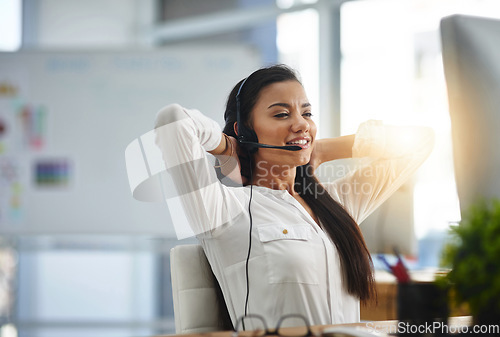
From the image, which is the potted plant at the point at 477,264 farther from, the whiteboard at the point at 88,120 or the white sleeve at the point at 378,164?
the whiteboard at the point at 88,120

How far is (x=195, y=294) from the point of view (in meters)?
Answer: 1.10

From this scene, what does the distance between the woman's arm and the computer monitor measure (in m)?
0.66

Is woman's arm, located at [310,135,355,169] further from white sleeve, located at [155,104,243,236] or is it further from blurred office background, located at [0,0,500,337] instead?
blurred office background, located at [0,0,500,337]

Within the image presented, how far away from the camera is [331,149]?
4.83 feet

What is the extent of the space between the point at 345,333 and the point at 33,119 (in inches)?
Answer: 98.6

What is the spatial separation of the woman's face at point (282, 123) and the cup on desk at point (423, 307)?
0.62m

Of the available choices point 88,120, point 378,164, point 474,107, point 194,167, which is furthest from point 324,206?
point 88,120

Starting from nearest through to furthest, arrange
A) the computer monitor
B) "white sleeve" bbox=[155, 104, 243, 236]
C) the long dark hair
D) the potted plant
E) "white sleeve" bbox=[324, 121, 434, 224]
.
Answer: the potted plant → the computer monitor → "white sleeve" bbox=[155, 104, 243, 236] → the long dark hair → "white sleeve" bbox=[324, 121, 434, 224]

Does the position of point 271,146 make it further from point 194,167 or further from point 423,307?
point 423,307

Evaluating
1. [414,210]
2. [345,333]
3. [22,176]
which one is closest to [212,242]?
[345,333]

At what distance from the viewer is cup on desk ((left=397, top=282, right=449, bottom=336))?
688 millimetres

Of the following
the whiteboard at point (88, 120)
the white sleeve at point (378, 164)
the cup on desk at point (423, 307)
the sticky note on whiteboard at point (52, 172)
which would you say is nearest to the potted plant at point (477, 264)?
the cup on desk at point (423, 307)

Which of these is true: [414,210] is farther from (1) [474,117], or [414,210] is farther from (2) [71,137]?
(2) [71,137]

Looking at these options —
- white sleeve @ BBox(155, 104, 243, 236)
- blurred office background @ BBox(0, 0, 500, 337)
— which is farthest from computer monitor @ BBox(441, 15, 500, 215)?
blurred office background @ BBox(0, 0, 500, 337)
